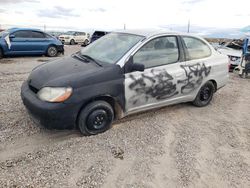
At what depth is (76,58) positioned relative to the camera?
4262mm

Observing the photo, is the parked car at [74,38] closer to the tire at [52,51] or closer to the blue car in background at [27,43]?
the blue car in background at [27,43]

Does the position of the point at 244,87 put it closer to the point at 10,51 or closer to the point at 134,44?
the point at 134,44

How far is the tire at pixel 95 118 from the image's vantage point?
354cm

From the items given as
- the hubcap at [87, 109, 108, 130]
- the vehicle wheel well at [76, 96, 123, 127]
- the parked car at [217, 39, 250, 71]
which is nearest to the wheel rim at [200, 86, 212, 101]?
the vehicle wheel well at [76, 96, 123, 127]

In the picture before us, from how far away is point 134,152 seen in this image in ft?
11.0

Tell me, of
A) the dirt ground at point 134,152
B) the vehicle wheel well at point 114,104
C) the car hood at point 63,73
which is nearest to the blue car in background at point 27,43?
the dirt ground at point 134,152

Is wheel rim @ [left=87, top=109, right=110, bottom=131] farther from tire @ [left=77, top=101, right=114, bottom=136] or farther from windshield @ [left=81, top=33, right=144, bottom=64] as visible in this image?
windshield @ [left=81, top=33, right=144, bottom=64]

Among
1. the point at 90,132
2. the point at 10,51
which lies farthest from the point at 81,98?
the point at 10,51

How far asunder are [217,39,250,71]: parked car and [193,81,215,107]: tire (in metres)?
4.54

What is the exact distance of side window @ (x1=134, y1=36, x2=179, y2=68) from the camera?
3.98 m

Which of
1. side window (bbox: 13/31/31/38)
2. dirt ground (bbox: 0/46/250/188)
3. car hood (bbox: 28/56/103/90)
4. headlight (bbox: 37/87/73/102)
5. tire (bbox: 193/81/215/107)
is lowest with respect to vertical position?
dirt ground (bbox: 0/46/250/188)

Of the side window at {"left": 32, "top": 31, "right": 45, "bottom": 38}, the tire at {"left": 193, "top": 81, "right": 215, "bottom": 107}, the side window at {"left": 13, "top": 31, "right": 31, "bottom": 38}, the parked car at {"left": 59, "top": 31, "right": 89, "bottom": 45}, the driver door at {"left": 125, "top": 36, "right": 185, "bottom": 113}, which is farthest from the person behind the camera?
the parked car at {"left": 59, "top": 31, "right": 89, "bottom": 45}

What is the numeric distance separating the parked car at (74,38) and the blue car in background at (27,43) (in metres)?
Answer: 12.2

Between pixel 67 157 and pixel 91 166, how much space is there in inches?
15.0
